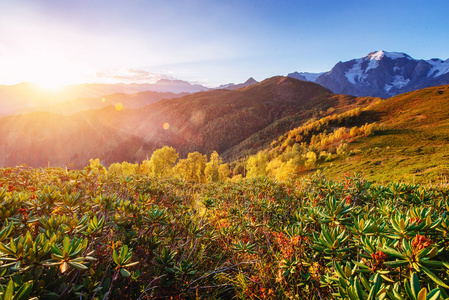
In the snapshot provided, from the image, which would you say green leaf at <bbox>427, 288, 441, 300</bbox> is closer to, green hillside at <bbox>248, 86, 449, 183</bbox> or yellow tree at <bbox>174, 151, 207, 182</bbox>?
green hillside at <bbox>248, 86, 449, 183</bbox>

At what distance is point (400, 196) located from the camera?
13.4 ft

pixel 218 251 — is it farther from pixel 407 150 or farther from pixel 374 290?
pixel 407 150

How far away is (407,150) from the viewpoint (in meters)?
30.4

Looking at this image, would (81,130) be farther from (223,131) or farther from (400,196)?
(400,196)

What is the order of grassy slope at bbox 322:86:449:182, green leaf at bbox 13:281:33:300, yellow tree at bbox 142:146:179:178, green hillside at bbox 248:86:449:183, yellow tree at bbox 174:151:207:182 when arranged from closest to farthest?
green leaf at bbox 13:281:33:300 → grassy slope at bbox 322:86:449:182 → green hillside at bbox 248:86:449:183 → yellow tree at bbox 174:151:207:182 → yellow tree at bbox 142:146:179:178

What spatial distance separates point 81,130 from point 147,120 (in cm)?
6556

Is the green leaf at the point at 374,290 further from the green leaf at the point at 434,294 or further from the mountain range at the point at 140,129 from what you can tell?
the mountain range at the point at 140,129

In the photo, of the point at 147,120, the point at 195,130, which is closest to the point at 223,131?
the point at 195,130

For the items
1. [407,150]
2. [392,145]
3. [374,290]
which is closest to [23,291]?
[374,290]

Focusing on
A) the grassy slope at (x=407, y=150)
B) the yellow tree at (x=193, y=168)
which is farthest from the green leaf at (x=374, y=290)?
the yellow tree at (x=193, y=168)

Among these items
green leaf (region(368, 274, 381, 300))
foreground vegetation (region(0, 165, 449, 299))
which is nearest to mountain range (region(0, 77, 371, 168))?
foreground vegetation (region(0, 165, 449, 299))

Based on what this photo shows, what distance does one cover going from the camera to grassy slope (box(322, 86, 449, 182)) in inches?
777

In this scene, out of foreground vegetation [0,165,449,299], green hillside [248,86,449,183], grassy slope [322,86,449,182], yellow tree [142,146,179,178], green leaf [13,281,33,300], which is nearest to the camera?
green leaf [13,281,33,300]

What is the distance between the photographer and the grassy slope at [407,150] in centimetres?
1975
